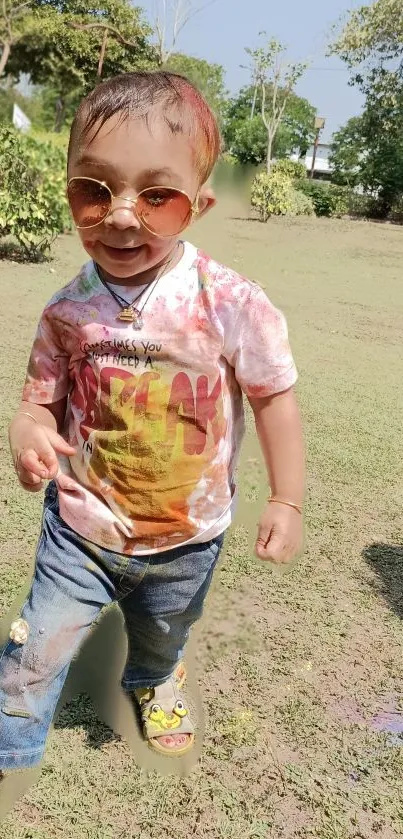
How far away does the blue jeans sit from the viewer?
1.57 meters

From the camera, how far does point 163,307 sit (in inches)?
60.8

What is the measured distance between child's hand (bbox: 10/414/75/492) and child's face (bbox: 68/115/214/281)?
0.37 meters

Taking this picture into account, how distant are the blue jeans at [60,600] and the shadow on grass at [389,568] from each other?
4.16ft

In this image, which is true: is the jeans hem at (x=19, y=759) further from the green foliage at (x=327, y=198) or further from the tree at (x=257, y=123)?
the green foliage at (x=327, y=198)

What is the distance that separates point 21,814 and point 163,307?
116 cm

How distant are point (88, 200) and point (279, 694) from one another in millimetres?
1472

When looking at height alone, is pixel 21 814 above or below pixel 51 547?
below

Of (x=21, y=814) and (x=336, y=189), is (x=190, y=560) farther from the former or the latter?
(x=336, y=189)

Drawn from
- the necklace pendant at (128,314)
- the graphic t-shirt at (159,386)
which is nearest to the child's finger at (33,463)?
the graphic t-shirt at (159,386)

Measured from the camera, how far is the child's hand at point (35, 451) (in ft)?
4.91

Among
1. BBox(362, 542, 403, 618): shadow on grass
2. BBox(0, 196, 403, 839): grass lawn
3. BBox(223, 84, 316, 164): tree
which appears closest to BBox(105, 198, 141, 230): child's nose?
BBox(0, 196, 403, 839): grass lawn

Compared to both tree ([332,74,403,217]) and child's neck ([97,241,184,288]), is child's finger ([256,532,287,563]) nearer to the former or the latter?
child's neck ([97,241,184,288])


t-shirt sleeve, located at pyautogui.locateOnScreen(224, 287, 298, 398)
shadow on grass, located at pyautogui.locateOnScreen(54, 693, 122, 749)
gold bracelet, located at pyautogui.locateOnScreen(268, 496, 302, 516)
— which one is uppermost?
t-shirt sleeve, located at pyautogui.locateOnScreen(224, 287, 298, 398)

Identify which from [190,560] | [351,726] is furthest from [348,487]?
[190,560]
